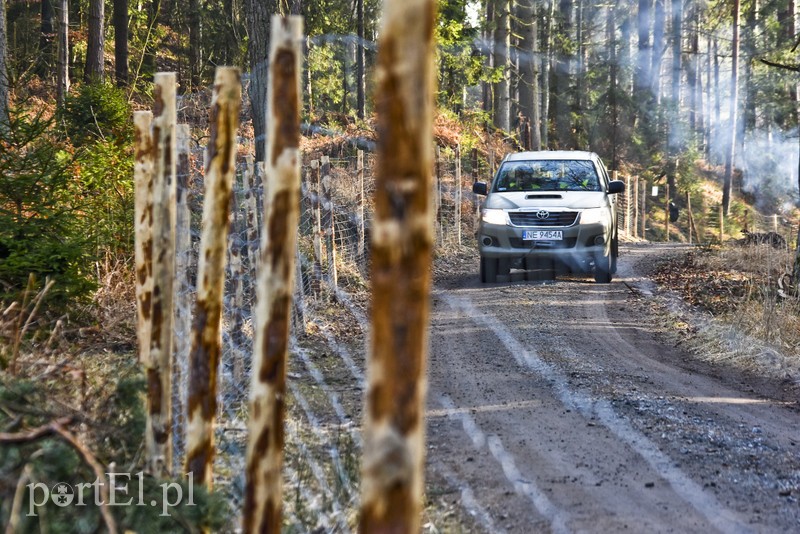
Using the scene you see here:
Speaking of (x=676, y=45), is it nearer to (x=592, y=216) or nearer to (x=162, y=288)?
(x=592, y=216)

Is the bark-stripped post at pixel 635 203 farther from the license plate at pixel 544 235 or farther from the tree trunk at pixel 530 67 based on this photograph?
the license plate at pixel 544 235

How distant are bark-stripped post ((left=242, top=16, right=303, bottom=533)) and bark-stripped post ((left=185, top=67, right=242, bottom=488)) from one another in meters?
0.61

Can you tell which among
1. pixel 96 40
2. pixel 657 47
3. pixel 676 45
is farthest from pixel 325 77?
pixel 96 40

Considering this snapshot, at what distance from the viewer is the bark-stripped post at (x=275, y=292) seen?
288 centimetres

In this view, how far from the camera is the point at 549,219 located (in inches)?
522

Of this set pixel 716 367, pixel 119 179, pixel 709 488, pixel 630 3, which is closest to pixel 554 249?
pixel 716 367

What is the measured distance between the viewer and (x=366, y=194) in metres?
17.5

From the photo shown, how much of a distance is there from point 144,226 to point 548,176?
34.9 feet

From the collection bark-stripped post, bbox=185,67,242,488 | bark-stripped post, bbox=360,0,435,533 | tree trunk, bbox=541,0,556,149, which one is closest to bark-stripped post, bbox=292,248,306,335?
bark-stripped post, bbox=185,67,242,488

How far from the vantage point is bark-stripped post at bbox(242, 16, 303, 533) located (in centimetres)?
288

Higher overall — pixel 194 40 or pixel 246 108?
pixel 194 40

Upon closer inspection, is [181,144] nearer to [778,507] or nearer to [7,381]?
[7,381]

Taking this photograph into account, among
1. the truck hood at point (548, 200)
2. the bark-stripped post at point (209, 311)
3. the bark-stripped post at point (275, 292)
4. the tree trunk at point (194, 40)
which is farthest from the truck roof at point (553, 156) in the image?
the tree trunk at point (194, 40)

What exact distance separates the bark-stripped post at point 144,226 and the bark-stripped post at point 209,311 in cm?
45
